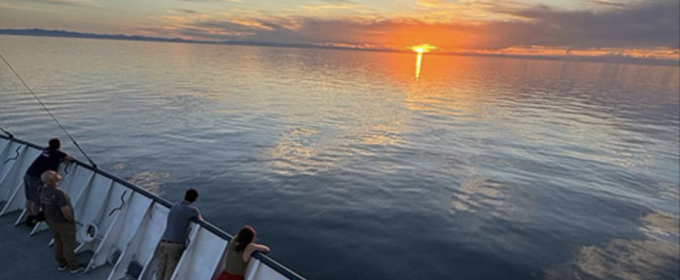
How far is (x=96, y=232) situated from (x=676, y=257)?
2301 cm

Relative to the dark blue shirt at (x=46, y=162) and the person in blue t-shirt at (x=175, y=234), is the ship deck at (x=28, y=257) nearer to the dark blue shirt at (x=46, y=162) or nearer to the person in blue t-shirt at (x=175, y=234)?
the dark blue shirt at (x=46, y=162)

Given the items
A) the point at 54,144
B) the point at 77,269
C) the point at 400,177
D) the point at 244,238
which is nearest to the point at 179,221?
the point at 244,238

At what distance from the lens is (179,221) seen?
24.3 ft

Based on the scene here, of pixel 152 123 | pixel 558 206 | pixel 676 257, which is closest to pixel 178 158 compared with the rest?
pixel 152 123

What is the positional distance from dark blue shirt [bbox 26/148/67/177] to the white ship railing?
796 millimetres

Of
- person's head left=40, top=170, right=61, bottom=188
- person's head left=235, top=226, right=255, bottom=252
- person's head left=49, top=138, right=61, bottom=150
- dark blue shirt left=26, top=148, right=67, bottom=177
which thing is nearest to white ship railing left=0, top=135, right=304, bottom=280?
person's head left=235, top=226, right=255, bottom=252

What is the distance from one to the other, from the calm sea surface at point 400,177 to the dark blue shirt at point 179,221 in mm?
6676

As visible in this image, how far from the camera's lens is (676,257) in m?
16.3

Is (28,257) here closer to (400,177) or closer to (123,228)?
(123,228)

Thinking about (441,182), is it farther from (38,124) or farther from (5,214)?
(38,124)

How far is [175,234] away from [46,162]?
4779 millimetres

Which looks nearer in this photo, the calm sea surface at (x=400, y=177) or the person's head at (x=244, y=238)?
the person's head at (x=244, y=238)

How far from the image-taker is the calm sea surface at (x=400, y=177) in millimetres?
15156

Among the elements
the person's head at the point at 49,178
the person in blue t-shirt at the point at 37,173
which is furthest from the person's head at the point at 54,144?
the person's head at the point at 49,178
